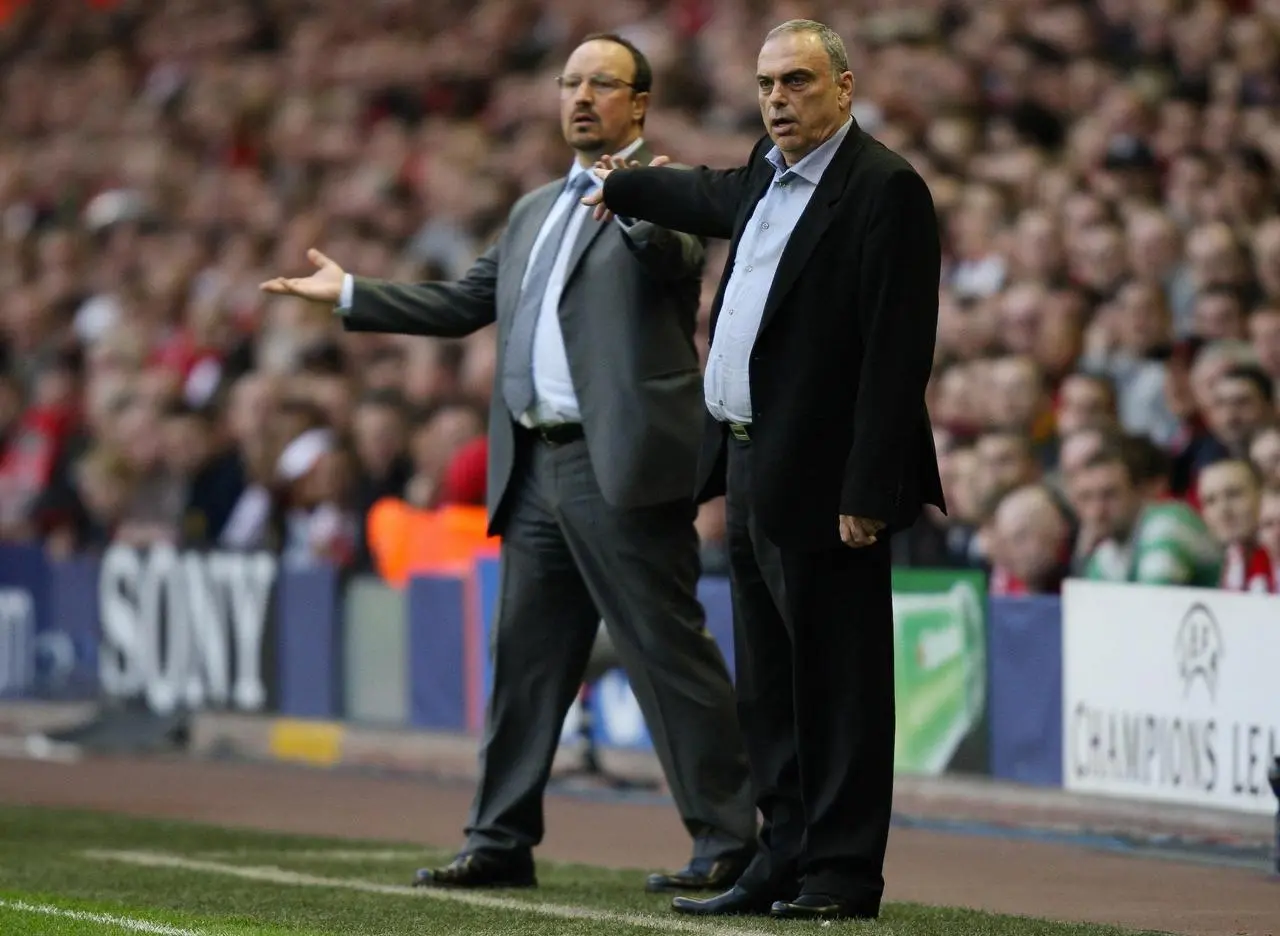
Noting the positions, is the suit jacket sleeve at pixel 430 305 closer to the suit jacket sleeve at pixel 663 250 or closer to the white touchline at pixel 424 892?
the suit jacket sleeve at pixel 663 250

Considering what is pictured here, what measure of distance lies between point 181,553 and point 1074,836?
6185 mm

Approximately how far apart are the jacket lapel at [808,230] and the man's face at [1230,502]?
3307 mm

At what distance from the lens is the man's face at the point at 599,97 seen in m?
7.61

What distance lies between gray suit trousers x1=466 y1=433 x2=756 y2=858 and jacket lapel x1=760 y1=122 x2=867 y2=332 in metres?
1.25

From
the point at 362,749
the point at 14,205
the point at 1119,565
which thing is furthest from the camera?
the point at 14,205

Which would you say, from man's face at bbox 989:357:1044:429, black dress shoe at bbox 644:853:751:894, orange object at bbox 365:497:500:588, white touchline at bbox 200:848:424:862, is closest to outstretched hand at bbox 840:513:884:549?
black dress shoe at bbox 644:853:751:894

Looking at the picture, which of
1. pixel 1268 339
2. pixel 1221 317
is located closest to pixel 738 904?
pixel 1268 339

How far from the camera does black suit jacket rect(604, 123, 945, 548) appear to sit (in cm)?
637

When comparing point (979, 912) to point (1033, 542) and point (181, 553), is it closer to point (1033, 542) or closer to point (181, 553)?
point (1033, 542)

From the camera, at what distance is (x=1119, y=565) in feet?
32.5

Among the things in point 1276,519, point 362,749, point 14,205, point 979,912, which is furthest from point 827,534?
point 14,205

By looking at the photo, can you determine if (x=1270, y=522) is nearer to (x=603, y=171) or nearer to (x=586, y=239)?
(x=586, y=239)

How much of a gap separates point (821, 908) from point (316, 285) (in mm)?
2467

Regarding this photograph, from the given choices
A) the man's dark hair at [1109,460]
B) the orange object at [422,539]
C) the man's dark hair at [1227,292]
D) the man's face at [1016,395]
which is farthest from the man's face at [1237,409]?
the orange object at [422,539]
